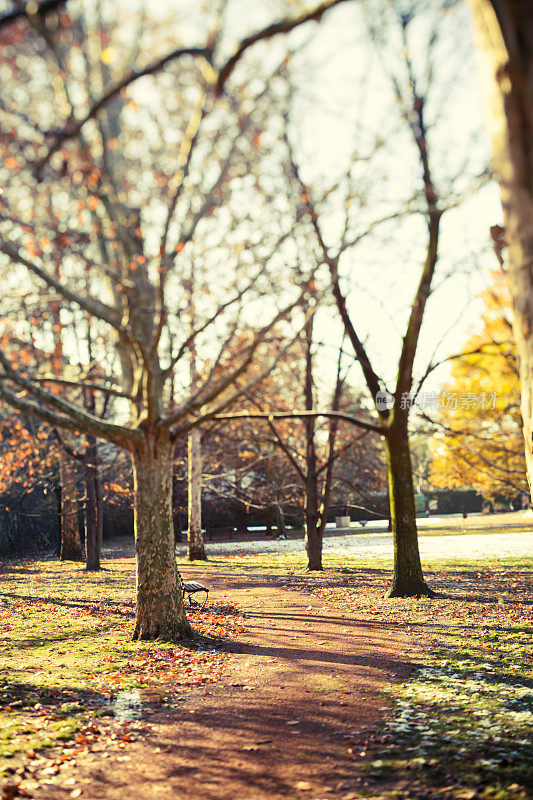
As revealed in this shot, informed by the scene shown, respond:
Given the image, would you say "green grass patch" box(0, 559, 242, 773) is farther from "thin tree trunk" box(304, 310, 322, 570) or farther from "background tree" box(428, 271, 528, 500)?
"background tree" box(428, 271, 528, 500)

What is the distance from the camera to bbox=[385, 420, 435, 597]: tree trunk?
12.4 meters

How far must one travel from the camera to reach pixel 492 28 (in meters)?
2.90

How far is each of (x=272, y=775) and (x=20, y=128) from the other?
7.57 m

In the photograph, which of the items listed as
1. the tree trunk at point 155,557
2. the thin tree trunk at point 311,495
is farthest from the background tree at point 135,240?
the thin tree trunk at point 311,495

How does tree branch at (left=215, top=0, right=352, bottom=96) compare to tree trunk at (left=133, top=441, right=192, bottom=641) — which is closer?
tree branch at (left=215, top=0, right=352, bottom=96)

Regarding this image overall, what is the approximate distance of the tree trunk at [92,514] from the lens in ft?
64.8

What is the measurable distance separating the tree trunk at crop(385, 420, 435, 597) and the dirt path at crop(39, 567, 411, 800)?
2.83m

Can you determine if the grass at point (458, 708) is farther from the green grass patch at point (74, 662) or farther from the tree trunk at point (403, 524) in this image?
the green grass patch at point (74, 662)

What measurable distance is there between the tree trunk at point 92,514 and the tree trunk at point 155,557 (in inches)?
416

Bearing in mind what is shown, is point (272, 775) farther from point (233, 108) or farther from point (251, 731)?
point (233, 108)

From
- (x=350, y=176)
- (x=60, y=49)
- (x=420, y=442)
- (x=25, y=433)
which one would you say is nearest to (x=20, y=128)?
(x=60, y=49)

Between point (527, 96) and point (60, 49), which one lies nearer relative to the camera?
point (527, 96)

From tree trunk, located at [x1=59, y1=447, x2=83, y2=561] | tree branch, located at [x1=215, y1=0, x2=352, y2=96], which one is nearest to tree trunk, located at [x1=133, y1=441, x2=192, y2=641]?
tree branch, located at [x1=215, y1=0, x2=352, y2=96]

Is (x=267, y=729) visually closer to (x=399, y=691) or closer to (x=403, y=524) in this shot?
(x=399, y=691)
